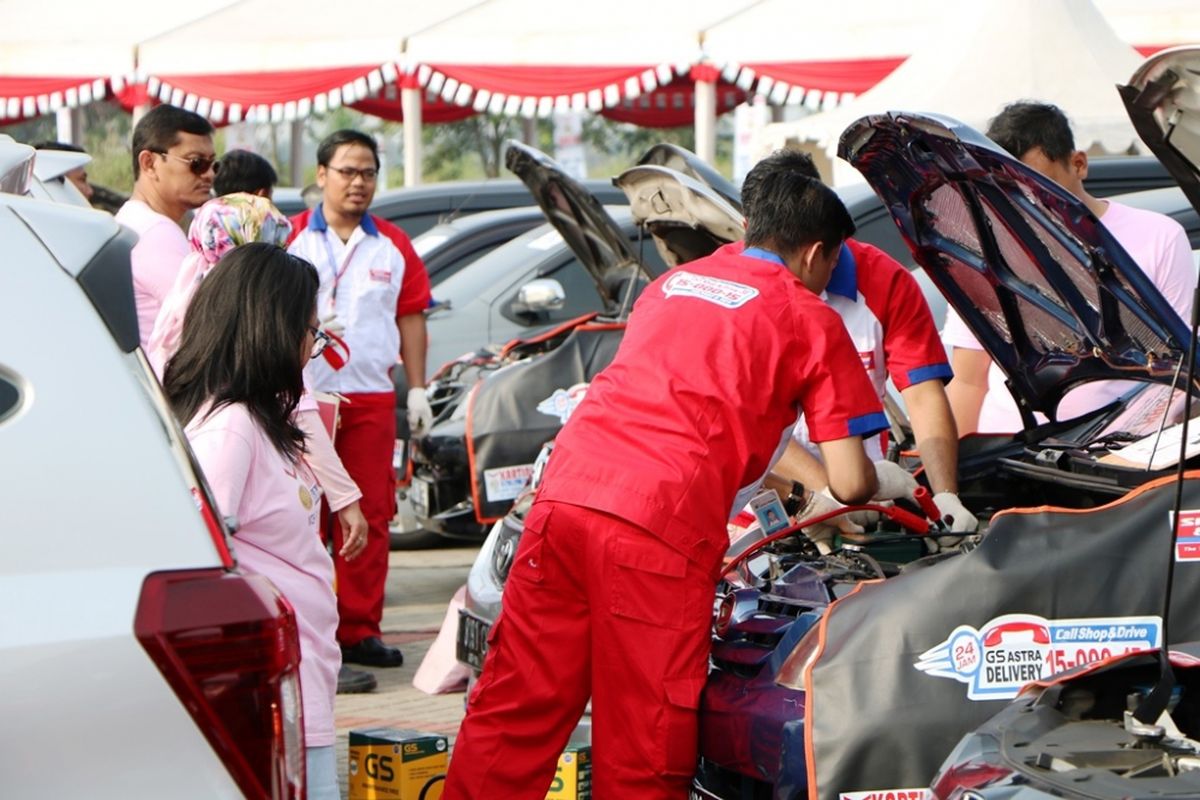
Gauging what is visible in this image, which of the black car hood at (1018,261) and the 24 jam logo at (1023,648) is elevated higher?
the black car hood at (1018,261)

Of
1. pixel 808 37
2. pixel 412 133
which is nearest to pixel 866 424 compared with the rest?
pixel 808 37

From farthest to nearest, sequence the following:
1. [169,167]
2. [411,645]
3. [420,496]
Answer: [420,496] < [411,645] < [169,167]

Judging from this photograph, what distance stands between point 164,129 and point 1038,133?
9.70 feet

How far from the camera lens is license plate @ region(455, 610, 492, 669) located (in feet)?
17.2

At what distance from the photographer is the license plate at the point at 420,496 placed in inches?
345

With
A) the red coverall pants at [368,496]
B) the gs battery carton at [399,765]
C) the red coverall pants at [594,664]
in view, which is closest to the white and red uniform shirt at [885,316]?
the red coverall pants at [594,664]

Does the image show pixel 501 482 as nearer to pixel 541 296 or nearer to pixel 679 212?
pixel 541 296

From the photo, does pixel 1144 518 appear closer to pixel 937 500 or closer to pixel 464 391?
pixel 937 500

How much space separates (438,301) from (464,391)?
1.70 m

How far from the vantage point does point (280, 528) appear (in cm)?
379

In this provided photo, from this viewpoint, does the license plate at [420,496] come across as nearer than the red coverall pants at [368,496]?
No

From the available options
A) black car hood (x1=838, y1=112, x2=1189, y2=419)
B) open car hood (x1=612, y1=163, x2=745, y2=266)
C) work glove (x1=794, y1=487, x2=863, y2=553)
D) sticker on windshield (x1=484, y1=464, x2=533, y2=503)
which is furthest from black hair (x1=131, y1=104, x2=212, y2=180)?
work glove (x1=794, y1=487, x2=863, y2=553)

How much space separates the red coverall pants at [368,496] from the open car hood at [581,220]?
122 centimetres

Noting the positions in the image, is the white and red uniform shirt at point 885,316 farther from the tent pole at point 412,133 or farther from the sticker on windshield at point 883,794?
the tent pole at point 412,133
